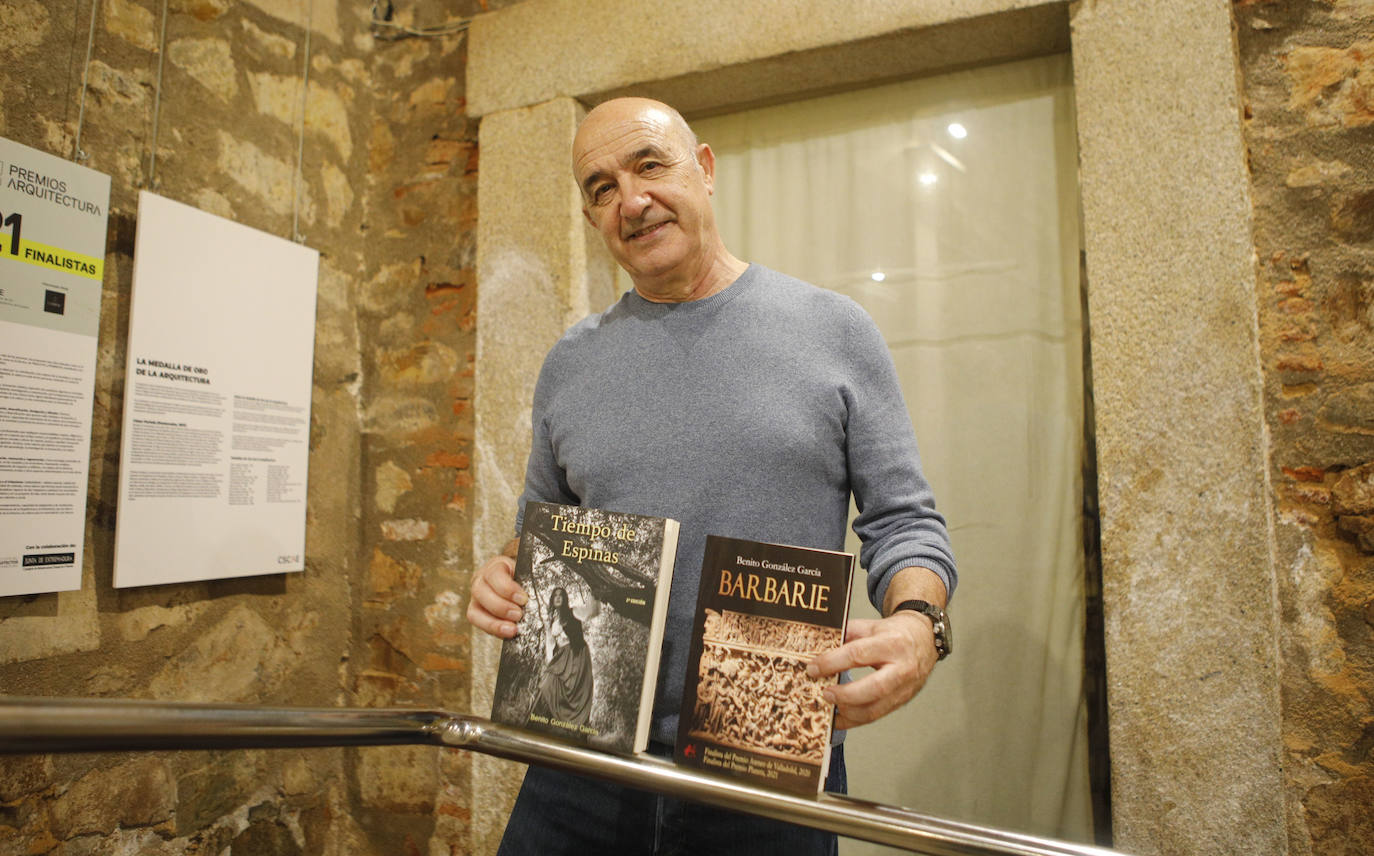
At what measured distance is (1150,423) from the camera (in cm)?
155

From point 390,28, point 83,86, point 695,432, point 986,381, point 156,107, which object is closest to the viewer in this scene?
point 695,432

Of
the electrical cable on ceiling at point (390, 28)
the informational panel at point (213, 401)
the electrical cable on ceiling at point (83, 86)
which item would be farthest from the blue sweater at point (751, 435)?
the electrical cable on ceiling at point (390, 28)

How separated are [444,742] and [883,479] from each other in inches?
27.9

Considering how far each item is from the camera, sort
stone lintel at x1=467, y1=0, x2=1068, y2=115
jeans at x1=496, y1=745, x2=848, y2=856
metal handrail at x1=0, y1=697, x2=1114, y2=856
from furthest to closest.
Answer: stone lintel at x1=467, y1=0, x2=1068, y2=115
jeans at x1=496, y1=745, x2=848, y2=856
metal handrail at x1=0, y1=697, x2=1114, y2=856

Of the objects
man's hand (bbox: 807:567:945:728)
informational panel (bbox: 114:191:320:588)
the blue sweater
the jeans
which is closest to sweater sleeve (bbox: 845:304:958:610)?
the blue sweater

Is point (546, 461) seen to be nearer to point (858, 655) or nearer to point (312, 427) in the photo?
point (858, 655)

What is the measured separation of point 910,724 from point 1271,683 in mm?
788

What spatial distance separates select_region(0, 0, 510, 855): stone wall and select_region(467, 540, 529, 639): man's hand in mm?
1237

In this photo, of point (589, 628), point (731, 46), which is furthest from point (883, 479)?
point (731, 46)

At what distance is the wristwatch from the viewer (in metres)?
0.92

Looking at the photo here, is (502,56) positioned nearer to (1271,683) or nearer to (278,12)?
(278,12)

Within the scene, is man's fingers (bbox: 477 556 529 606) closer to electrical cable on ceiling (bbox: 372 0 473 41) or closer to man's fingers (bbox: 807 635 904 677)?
man's fingers (bbox: 807 635 904 677)

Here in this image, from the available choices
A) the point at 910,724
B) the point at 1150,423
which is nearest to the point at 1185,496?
the point at 1150,423

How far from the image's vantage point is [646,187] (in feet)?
4.09
